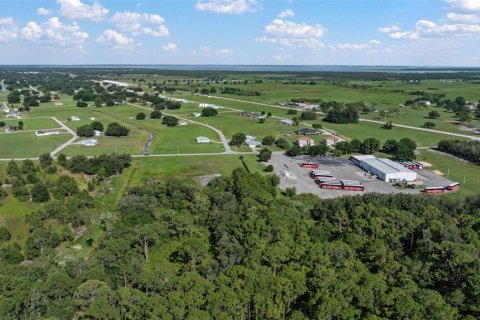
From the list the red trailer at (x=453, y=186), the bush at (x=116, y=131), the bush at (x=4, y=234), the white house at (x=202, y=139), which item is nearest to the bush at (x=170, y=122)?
the bush at (x=116, y=131)

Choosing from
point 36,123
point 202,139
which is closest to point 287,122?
point 202,139

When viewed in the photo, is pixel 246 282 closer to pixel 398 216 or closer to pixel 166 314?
pixel 166 314

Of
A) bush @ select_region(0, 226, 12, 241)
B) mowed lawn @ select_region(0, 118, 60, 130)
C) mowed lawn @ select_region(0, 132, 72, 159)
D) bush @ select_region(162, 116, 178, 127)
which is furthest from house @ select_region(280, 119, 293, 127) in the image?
bush @ select_region(0, 226, 12, 241)

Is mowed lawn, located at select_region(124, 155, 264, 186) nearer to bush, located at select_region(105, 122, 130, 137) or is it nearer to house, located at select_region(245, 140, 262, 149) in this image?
house, located at select_region(245, 140, 262, 149)

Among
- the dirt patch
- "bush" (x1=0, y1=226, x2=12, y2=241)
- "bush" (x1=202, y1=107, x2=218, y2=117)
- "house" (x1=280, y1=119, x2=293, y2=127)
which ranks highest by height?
"bush" (x1=202, y1=107, x2=218, y2=117)

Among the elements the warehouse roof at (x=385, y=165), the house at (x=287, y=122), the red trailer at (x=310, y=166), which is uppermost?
the house at (x=287, y=122)

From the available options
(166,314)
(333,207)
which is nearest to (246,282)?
(166,314)

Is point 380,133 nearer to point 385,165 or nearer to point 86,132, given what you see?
point 385,165

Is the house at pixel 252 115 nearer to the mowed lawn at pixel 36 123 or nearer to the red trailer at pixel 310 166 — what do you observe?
the mowed lawn at pixel 36 123
